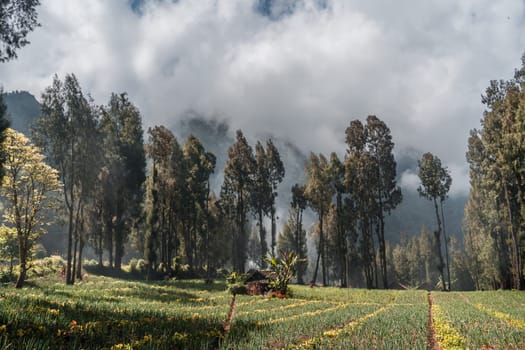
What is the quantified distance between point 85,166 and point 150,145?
39.5ft

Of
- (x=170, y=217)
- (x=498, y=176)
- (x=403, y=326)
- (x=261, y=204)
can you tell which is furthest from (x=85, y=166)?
(x=498, y=176)

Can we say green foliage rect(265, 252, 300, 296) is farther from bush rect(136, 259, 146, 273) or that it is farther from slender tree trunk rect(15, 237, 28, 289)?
bush rect(136, 259, 146, 273)

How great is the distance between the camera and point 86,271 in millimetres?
42125

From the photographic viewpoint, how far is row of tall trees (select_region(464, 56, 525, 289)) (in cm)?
2906

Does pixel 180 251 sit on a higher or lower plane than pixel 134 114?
lower

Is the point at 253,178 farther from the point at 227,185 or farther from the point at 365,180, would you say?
the point at 365,180

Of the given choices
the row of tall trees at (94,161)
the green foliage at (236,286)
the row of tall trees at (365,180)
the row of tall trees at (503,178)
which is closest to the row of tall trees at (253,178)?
the row of tall trees at (365,180)

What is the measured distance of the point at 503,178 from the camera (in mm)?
32438

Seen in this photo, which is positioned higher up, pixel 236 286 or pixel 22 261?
pixel 22 261

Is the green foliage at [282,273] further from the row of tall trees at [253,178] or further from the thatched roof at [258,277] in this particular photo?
the row of tall trees at [253,178]

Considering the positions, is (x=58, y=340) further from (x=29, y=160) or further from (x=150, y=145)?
(x=150, y=145)

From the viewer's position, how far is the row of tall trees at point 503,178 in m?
29.1

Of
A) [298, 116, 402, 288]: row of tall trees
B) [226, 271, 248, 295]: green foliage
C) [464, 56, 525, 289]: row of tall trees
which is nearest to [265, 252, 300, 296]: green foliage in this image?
[226, 271, 248, 295]: green foliage

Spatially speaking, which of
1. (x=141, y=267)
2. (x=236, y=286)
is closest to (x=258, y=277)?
(x=236, y=286)
